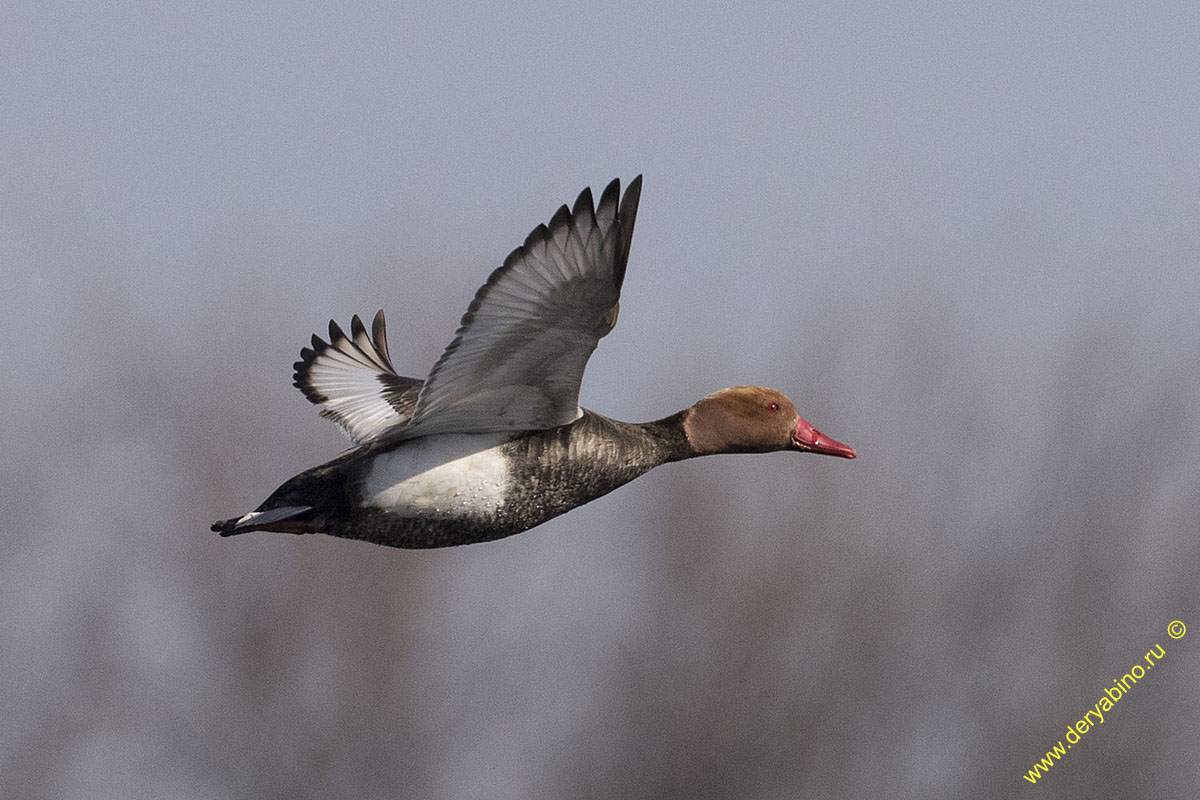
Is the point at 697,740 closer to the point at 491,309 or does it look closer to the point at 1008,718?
the point at 1008,718

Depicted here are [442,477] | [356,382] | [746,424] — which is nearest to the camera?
[442,477]

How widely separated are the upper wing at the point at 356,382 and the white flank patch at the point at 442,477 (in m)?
1.18

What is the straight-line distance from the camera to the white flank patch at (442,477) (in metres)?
5.38

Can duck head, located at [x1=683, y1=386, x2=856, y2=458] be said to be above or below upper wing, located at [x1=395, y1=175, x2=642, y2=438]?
below

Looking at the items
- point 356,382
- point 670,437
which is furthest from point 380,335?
point 670,437

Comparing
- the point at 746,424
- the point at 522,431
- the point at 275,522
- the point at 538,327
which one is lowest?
the point at 275,522

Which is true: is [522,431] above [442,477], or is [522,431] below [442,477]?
above

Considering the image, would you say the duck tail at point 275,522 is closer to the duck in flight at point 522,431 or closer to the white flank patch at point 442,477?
the duck in flight at point 522,431

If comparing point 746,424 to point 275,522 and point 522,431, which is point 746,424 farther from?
point 275,522

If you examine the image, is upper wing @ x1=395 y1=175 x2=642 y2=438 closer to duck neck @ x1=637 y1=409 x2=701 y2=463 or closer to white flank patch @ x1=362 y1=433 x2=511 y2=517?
white flank patch @ x1=362 y1=433 x2=511 y2=517

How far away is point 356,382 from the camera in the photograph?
7.12m

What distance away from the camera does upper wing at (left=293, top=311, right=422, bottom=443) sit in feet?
22.3

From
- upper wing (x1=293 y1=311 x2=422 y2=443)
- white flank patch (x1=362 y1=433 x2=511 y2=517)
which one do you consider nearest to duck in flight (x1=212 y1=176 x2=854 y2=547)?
white flank patch (x1=362 y1=433 x2=511 y2=517)

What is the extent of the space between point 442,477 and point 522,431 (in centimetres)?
33
